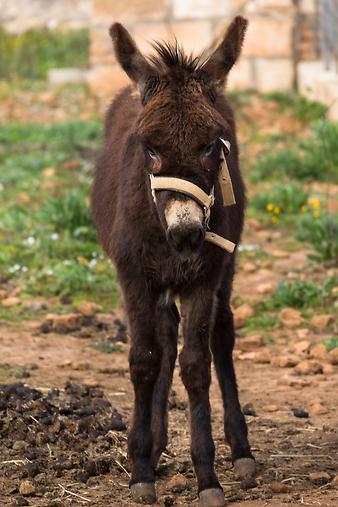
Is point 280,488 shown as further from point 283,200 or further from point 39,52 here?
point 39,52

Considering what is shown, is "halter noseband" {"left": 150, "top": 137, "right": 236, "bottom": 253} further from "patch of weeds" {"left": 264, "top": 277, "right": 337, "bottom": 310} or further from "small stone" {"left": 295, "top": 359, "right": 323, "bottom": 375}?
"patch of weeds" {"left": 264, "top": 277, "right": 337, "bottom": 310}

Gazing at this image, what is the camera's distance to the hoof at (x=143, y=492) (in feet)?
16.6

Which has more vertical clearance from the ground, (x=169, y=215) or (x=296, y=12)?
(x=296, y=12)

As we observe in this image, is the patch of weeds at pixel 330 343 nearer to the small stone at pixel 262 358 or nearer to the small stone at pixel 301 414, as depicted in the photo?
the small stone at pixel 262 358

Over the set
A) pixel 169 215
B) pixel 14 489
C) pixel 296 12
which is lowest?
pixel 14 489

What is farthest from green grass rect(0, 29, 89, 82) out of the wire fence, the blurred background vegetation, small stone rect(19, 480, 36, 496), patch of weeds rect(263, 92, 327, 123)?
small stone rect(19, 480, 36, 496)

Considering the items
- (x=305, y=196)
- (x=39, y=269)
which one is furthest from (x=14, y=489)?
(x=305, y=196)

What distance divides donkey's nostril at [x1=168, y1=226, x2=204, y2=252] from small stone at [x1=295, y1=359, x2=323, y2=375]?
2.78 m

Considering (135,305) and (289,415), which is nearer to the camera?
(135,305)

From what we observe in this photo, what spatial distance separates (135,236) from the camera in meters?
5.11

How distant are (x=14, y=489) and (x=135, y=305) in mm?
1029

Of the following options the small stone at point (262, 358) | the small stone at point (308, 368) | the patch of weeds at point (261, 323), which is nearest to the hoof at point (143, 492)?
the small stone at point (308, 368)

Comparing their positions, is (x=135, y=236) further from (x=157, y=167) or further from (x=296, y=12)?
(x=296, y=12)

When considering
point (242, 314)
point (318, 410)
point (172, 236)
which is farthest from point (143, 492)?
point (242, 314)
